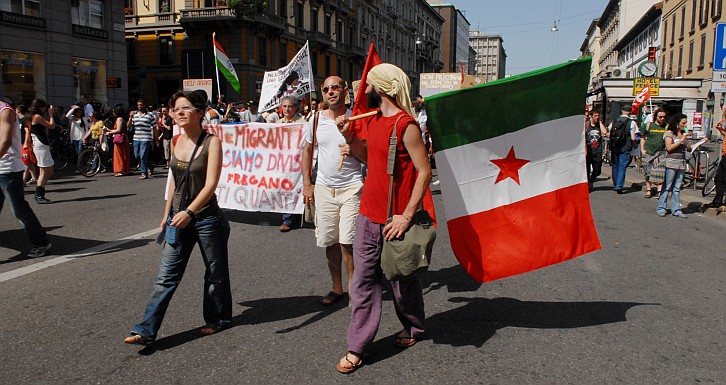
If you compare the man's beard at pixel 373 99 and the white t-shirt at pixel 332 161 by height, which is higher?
the man's beard at pixel 373 99

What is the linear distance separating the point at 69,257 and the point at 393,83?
452 cm

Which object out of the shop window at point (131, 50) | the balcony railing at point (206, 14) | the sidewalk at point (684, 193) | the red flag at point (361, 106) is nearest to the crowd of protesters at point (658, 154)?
the sidewalk at point (684, 193)

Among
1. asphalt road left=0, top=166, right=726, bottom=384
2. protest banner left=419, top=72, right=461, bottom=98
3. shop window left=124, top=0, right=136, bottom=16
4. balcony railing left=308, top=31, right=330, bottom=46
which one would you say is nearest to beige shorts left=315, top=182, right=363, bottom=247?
asphalt road left=0, top=166, right=726, bottom=384

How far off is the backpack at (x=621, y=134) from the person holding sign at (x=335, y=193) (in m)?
9.73

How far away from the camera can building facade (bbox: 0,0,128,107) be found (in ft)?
73.9

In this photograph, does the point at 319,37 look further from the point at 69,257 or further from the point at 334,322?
the point at 334,322

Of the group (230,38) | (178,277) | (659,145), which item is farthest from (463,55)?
(178,277)

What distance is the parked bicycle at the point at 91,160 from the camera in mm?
14703

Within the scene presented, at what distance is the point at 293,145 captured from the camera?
8.29 meters

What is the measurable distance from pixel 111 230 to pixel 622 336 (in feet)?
20.9

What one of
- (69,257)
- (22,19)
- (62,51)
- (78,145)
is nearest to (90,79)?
(62,51)

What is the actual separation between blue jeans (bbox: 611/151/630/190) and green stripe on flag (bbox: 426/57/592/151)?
379 inches

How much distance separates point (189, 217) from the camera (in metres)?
3.83

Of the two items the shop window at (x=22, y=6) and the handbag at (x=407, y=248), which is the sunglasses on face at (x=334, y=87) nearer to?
the handbag at (x=407, y=248)
